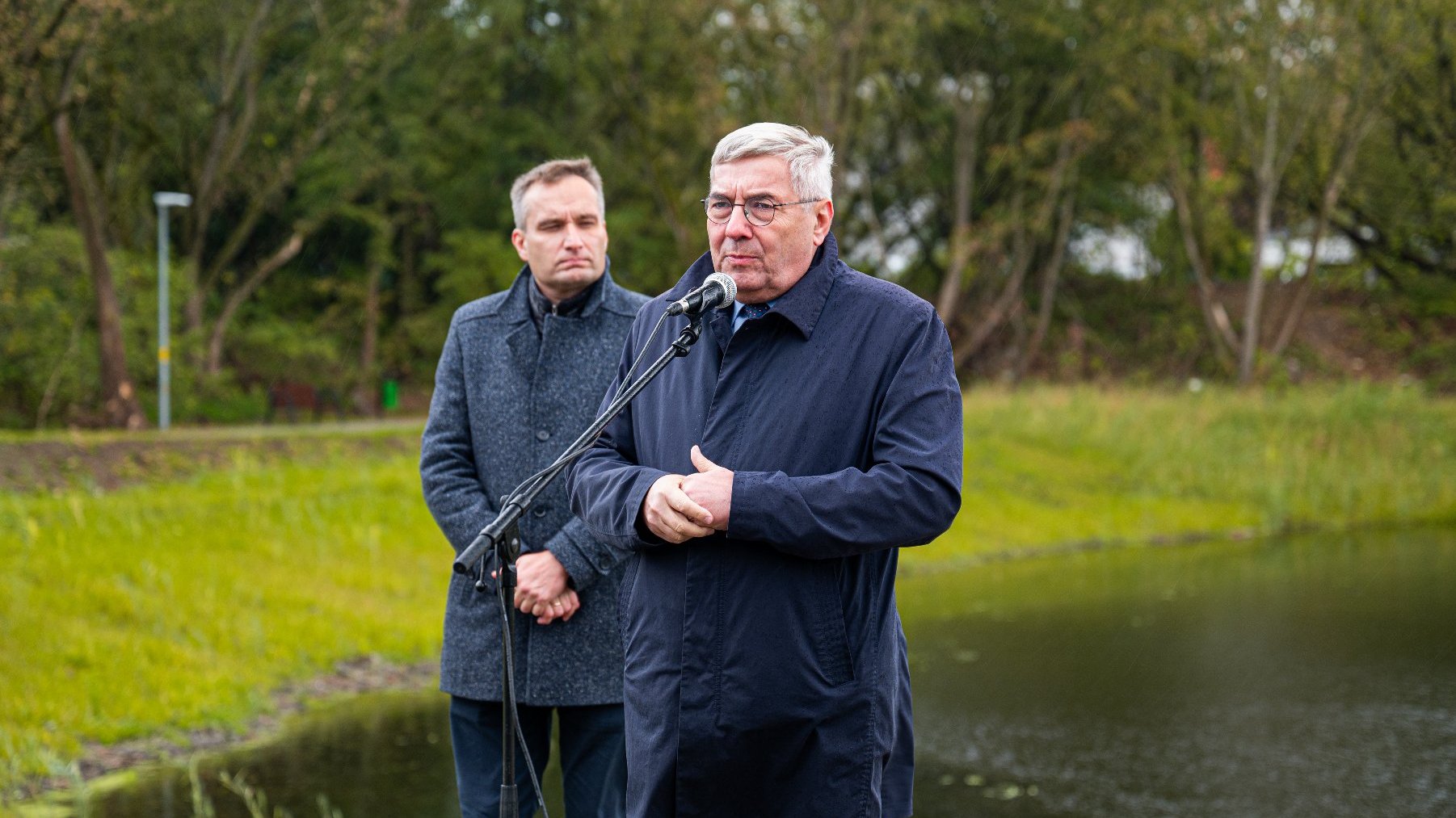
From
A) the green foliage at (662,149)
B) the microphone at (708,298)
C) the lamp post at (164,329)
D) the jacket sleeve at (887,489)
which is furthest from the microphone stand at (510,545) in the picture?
the lamp post at (164,329)

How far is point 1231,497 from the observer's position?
17.0m

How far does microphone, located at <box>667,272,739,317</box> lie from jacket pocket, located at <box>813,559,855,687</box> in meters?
0.52

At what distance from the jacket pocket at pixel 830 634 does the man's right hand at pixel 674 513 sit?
24cm

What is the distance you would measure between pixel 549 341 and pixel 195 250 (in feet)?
83.8

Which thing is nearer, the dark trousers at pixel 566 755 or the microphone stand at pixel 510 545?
the microphone stand at pixel 510 545

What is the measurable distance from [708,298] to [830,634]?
0.67 m

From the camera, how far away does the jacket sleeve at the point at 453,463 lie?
3857 millimetres

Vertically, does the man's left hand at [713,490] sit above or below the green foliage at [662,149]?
below

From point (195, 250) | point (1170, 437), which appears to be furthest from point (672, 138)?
point (1170, 437)

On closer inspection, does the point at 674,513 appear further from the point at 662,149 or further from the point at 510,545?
the point at 662,149

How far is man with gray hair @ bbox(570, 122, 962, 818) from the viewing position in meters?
2.71

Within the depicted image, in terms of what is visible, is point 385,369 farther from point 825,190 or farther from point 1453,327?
point 825,190

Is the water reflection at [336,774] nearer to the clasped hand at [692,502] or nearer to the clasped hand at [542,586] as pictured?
the clasped hand at [542,586]

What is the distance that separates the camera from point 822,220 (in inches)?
117
